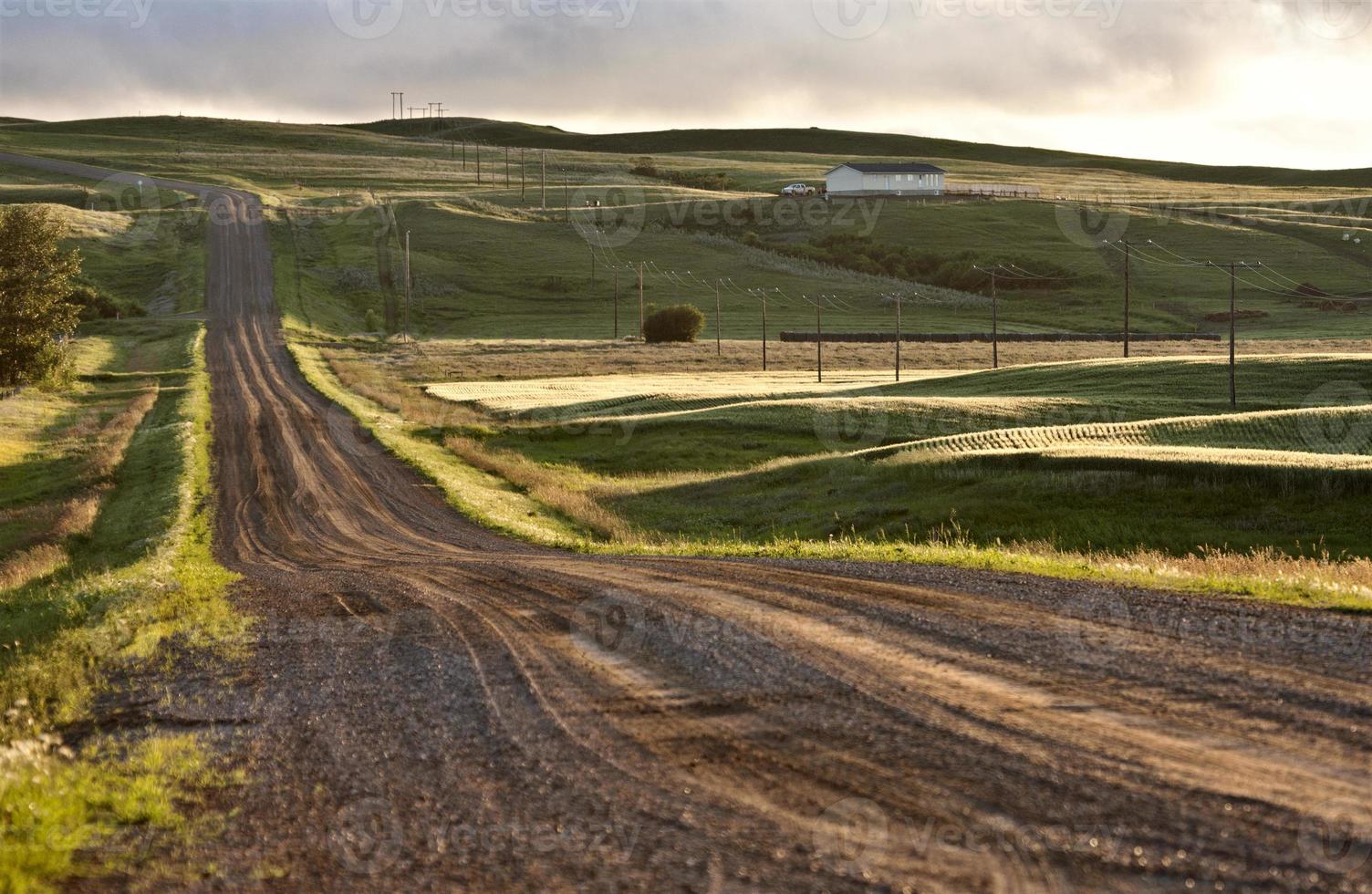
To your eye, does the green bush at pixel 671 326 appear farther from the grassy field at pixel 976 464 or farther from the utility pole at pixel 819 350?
the grassy field at pixel 976 464

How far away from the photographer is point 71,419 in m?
60.5

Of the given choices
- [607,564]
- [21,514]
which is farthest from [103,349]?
[607,564]

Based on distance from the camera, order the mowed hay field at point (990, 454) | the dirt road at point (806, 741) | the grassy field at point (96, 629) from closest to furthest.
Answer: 1. the dirt road at point (806, 741)
2. the grassy field at point (96, 629)
3. the mowed hay field at point (990, 454)

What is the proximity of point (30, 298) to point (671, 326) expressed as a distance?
55954mm

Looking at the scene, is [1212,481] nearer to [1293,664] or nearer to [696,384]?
[1293,664]

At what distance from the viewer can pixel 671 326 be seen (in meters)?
110

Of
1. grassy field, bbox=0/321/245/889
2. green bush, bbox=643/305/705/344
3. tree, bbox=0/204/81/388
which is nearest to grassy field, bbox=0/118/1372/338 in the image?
green bush, bbox=643/305/705/344

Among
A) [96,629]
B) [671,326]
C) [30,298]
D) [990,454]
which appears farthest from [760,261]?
[96,629]

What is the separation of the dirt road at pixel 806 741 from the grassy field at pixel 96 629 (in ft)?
2.48

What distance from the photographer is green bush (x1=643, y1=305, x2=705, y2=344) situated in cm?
10988

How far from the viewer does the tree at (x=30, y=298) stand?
68812 millimetres

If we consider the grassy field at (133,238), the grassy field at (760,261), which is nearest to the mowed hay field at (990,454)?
the grassy field at (760,261)

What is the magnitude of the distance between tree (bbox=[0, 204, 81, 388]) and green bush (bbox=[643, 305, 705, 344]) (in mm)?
51054

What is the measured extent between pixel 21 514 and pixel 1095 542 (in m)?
34.6
